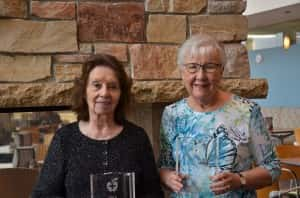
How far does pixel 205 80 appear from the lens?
190 centimetres

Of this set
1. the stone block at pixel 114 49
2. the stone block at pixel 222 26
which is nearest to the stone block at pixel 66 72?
the stone block at pixel 114 49

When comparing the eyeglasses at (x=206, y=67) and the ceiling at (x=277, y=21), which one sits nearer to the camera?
the eyeglasses at (x=206, y=67)

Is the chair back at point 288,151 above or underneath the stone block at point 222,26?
underneath

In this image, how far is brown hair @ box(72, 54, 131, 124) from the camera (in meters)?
1.88

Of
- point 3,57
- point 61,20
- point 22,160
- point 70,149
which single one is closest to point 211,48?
point 70,149

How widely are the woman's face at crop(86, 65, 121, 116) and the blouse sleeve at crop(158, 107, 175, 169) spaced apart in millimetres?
272

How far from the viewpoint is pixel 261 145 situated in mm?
1958

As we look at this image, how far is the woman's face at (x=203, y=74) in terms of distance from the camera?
1.90 m

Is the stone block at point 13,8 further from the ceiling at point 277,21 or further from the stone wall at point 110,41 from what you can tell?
the ceiling at point 277,21

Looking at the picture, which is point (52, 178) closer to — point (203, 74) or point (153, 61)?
point (203, 74)

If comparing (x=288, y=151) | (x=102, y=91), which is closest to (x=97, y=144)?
(x=102, y=91)

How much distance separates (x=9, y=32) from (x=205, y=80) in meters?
0.93

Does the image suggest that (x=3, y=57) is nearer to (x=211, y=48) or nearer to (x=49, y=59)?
(x=49, y=59)

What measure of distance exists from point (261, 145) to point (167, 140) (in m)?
0.34
